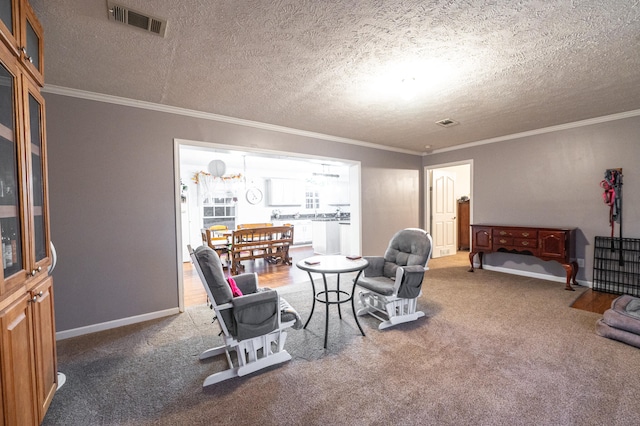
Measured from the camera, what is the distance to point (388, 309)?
2.85 metres

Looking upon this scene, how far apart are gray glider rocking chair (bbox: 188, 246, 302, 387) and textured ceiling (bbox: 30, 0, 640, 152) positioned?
5.10 feet

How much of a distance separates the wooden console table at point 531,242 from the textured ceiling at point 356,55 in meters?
1.74

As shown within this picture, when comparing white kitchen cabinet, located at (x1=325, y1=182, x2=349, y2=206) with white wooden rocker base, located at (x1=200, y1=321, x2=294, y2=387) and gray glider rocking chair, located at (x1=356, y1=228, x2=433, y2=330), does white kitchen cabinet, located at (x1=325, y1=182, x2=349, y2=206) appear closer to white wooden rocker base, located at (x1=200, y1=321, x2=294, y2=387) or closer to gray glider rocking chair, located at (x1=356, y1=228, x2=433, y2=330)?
gray glider rocking chair, located at (x1=356, y1=228, x2=433, y2=330)

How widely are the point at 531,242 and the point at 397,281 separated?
2.90 m

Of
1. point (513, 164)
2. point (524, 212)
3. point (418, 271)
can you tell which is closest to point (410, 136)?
point (513, 164)

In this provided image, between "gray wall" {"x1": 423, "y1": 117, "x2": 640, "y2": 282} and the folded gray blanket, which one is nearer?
the folded gray blanket

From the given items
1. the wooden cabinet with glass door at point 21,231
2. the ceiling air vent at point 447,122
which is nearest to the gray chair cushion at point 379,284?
the ceiling air vent at point 447,122

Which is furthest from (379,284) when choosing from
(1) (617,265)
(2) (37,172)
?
(1) (617,265)

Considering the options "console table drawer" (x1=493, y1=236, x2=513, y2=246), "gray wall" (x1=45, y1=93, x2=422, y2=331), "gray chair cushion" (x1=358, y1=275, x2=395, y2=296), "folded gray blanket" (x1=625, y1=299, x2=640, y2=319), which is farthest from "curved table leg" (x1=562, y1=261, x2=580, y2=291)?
"gray wall" (x1=45, y1=93, x2=422, y2=331)

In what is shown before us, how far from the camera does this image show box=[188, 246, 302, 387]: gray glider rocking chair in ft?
6.51

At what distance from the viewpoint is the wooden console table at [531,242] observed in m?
3.97

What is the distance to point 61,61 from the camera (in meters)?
2.21

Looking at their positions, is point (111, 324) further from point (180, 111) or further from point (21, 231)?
point (180, 111)

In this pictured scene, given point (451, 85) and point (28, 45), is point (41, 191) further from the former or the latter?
point (451, 85)
